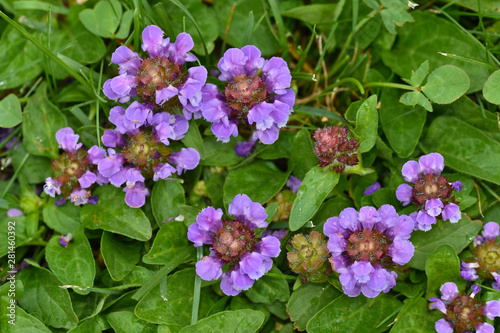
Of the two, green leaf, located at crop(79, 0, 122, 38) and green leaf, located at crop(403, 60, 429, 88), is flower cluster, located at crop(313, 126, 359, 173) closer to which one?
green leaf, located at crop(403, 60, 429, 88)

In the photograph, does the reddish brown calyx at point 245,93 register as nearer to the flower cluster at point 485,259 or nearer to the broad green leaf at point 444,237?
the broad green leaf at point 444,237

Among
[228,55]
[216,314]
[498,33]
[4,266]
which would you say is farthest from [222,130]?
[498,33]

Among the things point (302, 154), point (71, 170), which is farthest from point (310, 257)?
point (71, 170)

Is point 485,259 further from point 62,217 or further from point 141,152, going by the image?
point 62,217

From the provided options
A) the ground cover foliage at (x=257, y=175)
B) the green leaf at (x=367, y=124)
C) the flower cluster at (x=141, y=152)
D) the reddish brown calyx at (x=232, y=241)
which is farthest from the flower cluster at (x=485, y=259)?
the flower cluster at (x=141, y=152)

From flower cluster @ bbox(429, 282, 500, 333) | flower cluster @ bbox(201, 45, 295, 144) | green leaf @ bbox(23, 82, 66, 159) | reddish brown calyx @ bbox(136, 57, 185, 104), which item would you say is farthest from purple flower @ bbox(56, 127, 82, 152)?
flower cluster @ bbox(429, 282, 500, 333)
